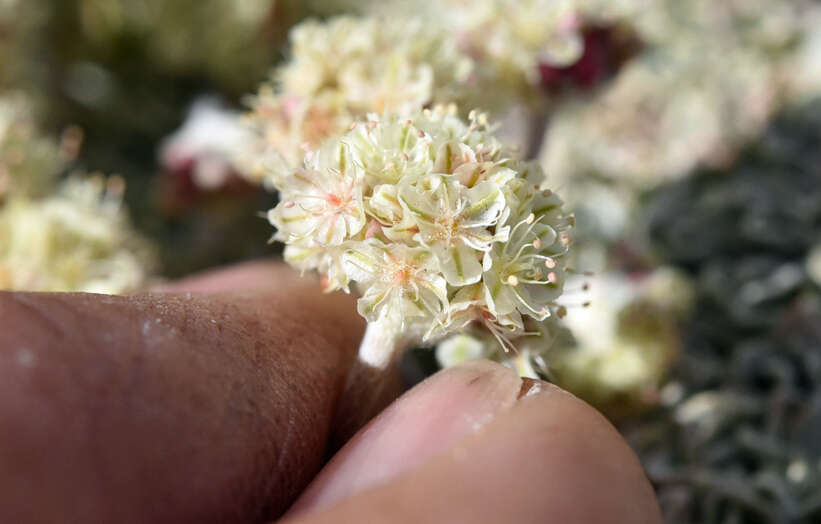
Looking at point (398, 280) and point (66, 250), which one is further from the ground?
point (398, 280)

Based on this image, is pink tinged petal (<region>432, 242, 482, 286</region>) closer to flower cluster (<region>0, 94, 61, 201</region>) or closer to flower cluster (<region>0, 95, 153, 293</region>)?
flower cluster (<region>0, 95, 153, 293</region>)

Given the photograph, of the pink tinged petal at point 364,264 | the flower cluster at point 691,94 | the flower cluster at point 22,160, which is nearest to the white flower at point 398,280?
the pink tinged petal at point 364,264

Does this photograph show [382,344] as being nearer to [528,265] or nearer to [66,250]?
[528,265]

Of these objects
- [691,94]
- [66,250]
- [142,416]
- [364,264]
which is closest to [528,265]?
[364,264]

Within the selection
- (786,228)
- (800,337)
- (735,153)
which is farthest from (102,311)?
(735,153)

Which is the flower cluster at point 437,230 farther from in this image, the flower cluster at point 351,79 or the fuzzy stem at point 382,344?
the flower cluster at point 351,79

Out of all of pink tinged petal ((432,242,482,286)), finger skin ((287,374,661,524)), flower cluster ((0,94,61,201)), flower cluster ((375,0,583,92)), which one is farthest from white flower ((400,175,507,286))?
flower cluster ((0,94,61,201))

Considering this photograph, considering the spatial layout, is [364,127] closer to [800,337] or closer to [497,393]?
[497,393]
